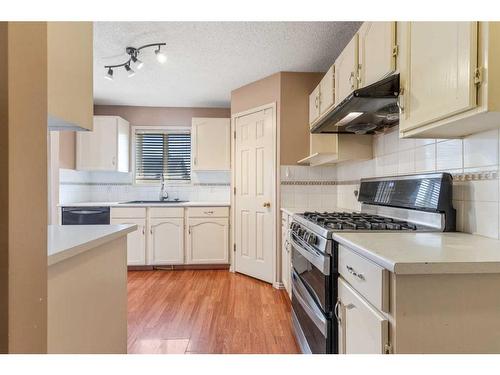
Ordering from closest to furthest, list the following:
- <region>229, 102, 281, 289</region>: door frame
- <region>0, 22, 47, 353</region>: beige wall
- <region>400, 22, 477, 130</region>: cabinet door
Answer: <region>0, 22, 47, 353</region>: beige wall
<region>400, 22, 477, 130</region>: cabinet door
<region>229, 102, 281, 289</region>: door frame

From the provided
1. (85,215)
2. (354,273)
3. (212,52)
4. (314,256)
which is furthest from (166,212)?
(354,273)

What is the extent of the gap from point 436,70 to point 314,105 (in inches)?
61.8

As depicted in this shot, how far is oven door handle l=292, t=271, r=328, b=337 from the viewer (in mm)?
1274

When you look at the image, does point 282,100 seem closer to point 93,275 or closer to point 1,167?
point 93,275

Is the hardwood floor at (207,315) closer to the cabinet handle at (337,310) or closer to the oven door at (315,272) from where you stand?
the oven door at (315,272)

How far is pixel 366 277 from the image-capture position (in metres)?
0.92

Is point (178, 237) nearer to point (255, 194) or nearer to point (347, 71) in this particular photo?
point (255, 194)

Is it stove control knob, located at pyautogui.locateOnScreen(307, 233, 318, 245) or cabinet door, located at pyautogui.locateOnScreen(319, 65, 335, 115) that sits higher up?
cabinet door, located at pyautogui.locateOnScreen(319, 65, 335, 115)

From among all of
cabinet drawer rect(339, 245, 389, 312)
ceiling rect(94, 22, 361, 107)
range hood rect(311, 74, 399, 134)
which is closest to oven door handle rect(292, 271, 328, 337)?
cabinet drawer rect(339, 245, 389, 312)

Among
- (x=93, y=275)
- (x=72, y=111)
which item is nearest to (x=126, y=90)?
(x=72, y=111)

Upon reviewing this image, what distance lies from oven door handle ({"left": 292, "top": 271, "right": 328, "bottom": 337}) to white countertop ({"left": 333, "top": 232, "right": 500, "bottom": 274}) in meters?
0.43

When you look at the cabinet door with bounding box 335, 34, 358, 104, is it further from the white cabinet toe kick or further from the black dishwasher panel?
the black dishwasher panel

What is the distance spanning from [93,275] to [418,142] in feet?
5.93

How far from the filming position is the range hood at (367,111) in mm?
1290
